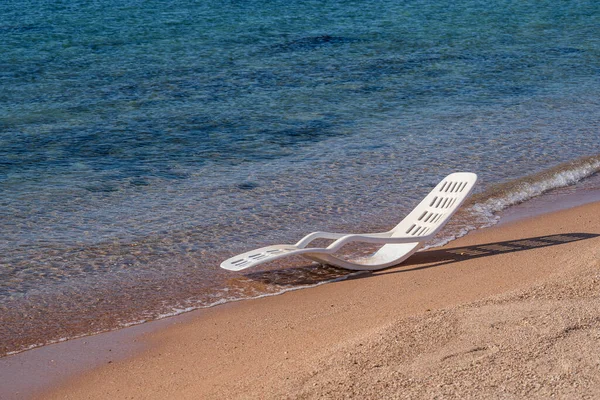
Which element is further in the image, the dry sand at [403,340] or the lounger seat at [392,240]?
the lounger seat at [392,240]

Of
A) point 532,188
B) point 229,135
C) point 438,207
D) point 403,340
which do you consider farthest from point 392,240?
point 229,135

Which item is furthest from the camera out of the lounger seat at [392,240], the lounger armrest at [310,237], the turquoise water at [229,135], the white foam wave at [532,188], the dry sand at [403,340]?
the white foam wave at [532,188]

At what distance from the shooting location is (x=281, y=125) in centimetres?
1082

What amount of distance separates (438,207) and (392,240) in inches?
27.8

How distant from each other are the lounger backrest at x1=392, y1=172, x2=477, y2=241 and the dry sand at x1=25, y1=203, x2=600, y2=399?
24 centimetres

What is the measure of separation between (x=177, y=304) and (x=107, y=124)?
574 centimetres

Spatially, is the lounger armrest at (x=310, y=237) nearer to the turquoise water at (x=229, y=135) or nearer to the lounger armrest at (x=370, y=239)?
the lounger armrest at (x=370, y=239)

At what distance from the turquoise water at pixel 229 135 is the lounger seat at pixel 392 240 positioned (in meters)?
0.22

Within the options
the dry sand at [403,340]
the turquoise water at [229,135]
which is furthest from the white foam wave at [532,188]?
the dry sand at [403,340]

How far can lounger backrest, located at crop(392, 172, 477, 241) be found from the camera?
6125 mm

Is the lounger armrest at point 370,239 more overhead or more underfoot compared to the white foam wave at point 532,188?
more overhead

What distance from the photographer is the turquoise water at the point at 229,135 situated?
6051 millimetres

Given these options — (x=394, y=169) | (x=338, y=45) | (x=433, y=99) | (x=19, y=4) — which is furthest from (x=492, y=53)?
(x=19, y=4)

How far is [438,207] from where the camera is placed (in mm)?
6363
